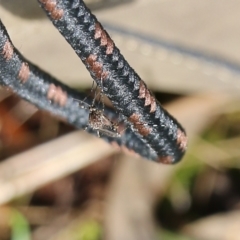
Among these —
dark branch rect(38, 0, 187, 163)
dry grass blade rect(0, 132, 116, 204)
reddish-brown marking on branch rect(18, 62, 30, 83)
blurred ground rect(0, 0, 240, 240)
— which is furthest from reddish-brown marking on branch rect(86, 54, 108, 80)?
dry grass blade rect(0, 132, 116, 204)

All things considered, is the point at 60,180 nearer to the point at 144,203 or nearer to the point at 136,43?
the point at 144,203

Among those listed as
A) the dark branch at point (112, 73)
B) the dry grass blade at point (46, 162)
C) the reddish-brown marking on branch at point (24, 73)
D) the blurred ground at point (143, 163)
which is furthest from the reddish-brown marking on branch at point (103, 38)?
the dry grass blade at point (46, 162)

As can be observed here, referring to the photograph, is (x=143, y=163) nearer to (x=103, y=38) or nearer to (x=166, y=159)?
(x=166, y=159)

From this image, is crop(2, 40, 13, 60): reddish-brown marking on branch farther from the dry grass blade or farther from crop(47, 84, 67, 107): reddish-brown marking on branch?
the dry grass blade

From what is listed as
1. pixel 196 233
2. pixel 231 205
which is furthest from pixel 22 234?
pixel 231 205

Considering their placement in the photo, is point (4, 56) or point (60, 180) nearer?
point (4, 56)

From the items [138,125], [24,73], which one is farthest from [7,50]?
[138,125]

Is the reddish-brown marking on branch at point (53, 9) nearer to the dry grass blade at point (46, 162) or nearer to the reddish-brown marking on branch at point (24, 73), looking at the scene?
the reddish-brown marking on branch at point (24, 73)
